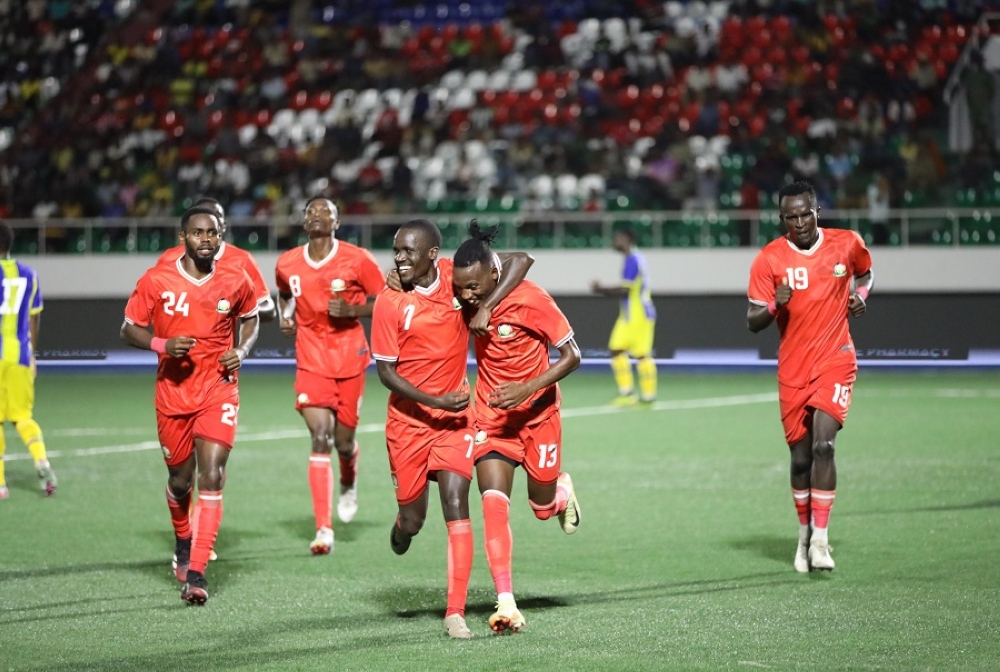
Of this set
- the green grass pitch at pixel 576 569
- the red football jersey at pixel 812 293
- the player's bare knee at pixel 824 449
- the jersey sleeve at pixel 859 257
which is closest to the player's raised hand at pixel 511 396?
the green grass pitch at pixel 576 569

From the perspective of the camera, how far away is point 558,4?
1156 inches

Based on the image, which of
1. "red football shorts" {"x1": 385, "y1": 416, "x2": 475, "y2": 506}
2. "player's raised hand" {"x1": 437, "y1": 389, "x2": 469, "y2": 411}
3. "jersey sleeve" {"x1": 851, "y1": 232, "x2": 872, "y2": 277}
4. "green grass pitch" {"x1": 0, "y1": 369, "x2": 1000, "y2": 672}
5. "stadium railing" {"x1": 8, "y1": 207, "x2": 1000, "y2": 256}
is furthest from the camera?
"stadium railing" {"x1": 8, "y1": 207, "x2": 1000, "y2": 256}

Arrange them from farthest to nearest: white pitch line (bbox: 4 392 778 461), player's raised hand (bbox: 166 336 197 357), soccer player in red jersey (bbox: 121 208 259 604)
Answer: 1. white pitch line (bbox: 4 392 778 461)
2. soccer player in red jersey (bbox: 121 208 259 604)
3. player's raised hand (bbox: 166 336 197 357)

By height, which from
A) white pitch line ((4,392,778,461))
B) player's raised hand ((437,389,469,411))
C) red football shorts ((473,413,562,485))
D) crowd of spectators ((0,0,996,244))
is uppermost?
crowd of spectators ((0,0,996,244))

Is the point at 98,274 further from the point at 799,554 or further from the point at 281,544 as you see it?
the point at 799,554

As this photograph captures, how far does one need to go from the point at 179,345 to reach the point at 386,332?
4.24 feet

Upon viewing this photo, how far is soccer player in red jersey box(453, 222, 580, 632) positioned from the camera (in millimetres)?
6730

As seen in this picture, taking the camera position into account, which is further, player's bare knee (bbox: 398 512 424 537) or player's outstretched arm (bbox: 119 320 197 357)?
player's outstretched arm (bbox: 119 320 197 357)

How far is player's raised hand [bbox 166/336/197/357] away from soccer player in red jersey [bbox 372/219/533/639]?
3.68 feet

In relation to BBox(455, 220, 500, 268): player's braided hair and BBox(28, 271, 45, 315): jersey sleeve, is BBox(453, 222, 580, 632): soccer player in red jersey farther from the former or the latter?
BBox(28, 271, 45, 315): jersey sleeve

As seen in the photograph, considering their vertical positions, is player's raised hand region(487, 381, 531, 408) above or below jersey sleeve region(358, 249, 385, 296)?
below

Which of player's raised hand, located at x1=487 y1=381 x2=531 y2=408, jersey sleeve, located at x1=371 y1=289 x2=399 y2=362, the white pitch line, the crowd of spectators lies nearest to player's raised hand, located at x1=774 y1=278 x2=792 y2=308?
player's raised hand, located at x1=487 y1=381 x2=531 y2=408

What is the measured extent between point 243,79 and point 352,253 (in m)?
20.2

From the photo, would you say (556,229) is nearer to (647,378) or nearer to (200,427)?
(647,378)
